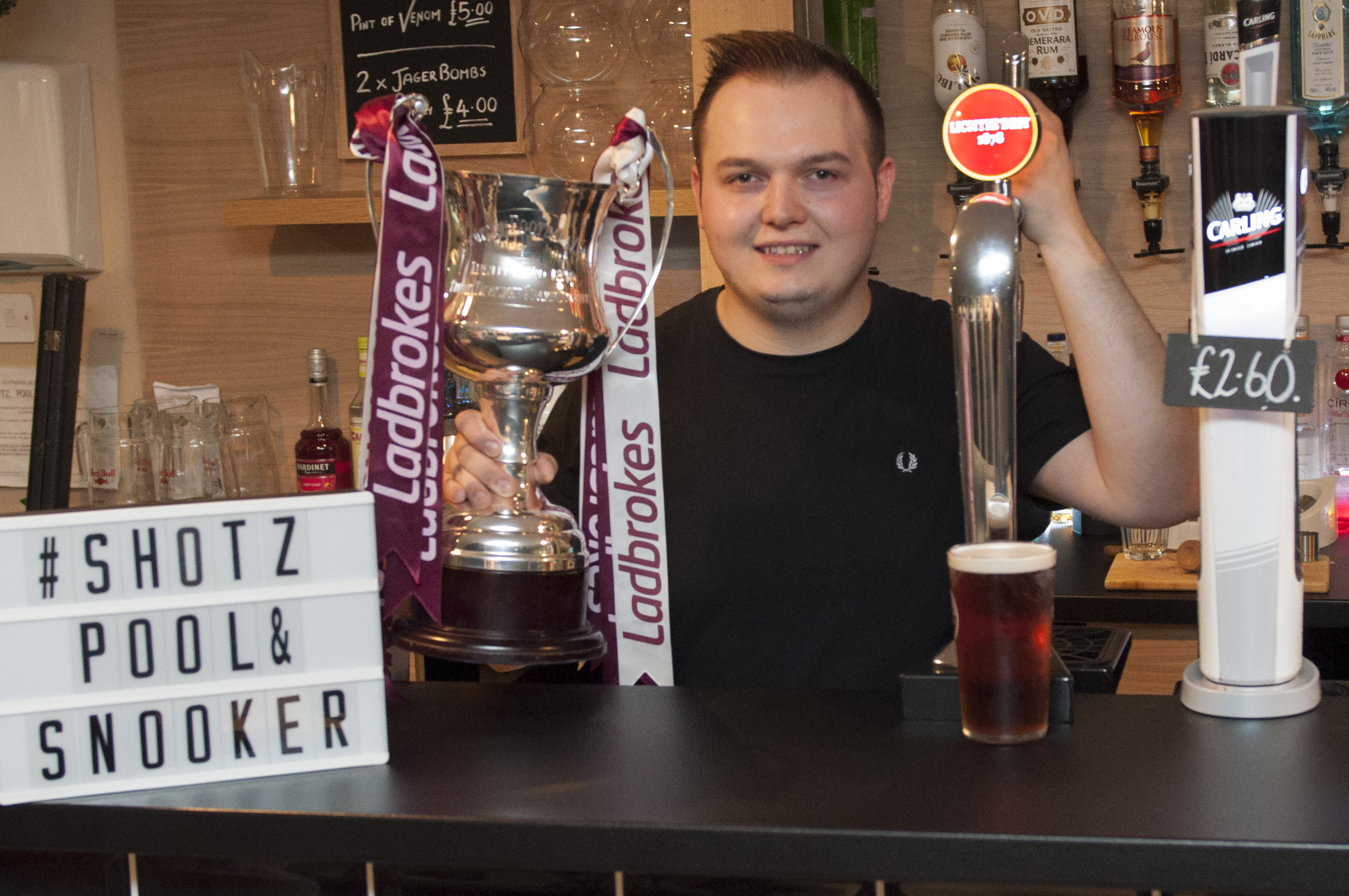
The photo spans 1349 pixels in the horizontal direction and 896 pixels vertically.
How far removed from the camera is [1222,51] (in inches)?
94.3

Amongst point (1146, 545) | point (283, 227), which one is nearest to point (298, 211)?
point (283, 227)

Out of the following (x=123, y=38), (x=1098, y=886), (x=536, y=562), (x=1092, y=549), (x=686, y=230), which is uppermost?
(x=123, y=38)

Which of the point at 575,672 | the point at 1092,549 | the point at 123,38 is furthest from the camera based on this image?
the point at 123,38

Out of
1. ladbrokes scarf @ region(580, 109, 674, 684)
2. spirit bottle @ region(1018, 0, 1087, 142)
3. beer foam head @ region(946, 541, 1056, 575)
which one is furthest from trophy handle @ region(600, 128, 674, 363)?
spirit bottle @ region(1018, 0, 1087, 142)

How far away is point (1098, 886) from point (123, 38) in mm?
2726

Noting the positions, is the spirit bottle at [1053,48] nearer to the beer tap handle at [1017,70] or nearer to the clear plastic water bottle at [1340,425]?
the clear plastic water bottle at [1340,425]

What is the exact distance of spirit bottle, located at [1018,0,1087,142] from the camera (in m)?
2.42

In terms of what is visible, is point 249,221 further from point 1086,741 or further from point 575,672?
point 1086,741

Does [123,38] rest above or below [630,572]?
above

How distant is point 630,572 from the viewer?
3.59ft

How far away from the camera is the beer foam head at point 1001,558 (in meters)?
0.73

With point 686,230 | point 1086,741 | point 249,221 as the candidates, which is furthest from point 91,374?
point 1086,741

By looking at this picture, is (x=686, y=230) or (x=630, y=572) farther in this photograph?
(x=686, y=230)

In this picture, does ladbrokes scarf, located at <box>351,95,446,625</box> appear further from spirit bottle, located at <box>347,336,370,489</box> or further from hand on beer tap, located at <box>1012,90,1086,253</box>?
spirit bottle, located at <box>347,336,370,489</box>
